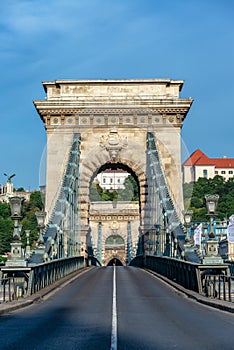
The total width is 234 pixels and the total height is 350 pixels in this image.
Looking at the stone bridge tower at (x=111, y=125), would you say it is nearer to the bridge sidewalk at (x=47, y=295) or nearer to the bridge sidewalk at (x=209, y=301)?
the bridge sidewalk at (x=47, y=295)

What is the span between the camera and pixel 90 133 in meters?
50.1

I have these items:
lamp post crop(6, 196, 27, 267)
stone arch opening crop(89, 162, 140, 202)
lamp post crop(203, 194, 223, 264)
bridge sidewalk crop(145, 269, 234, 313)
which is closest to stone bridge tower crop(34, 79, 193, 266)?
stone arch opening crop(89, 162, 140, 202)

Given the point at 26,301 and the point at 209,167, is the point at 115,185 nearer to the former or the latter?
the point at 209,167

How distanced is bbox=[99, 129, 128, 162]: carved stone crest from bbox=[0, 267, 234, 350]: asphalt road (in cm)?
2881

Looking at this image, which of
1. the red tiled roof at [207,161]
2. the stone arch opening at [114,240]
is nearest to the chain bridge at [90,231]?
the stone arch opening at [114,240]

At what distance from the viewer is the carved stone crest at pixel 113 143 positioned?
49.4 metres

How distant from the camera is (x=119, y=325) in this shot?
1321cm

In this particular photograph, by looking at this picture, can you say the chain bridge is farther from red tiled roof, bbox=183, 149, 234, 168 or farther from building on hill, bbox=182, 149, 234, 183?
red tiled roof, bbox=183, 149, 234, 168

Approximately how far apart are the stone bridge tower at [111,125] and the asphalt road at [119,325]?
1127 inches

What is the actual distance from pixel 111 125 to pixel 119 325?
122 feet

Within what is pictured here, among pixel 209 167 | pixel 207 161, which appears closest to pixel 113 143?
pixel 209 167

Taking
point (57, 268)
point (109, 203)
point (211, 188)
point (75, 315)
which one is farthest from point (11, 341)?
point (211, 188)

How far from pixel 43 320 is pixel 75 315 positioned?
1331mm

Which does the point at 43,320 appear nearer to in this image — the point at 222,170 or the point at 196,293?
the point at 196,293
